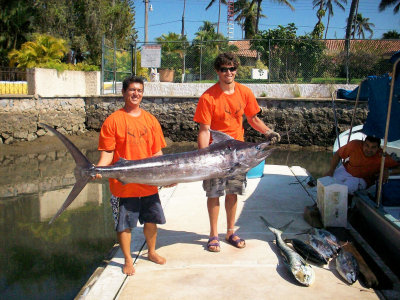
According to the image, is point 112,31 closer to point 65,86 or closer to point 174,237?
point 65,86

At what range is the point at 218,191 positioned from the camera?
13.3ft

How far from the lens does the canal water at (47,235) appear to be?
4.85 metres

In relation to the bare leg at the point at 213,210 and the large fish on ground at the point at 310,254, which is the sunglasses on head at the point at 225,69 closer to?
Result: the bare leg at the point at 213,210

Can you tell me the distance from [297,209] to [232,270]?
7.60 ft

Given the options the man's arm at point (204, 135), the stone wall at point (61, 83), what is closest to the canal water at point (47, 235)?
the man's arm at point (204, 135)

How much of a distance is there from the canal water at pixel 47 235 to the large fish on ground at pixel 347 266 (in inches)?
122

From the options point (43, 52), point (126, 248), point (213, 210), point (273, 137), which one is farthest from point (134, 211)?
point (43, 52)

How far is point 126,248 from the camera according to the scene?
367 cm

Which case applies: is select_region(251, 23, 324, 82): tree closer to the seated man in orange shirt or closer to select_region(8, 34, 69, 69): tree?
select_region(8, 34, 69, 69): tree

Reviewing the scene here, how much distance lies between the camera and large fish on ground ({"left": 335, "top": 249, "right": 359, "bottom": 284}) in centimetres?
360

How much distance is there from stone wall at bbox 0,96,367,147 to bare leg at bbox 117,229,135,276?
12313 millimetres

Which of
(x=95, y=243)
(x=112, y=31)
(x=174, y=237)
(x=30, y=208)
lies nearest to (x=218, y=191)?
(x=174, y=237)

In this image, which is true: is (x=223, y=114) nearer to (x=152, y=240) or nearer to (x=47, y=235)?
(x=152, y=240)

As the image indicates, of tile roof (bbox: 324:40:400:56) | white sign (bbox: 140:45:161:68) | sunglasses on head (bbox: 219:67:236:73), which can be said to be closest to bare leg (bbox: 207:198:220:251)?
sunglasses on head (bbox: 219:67:236:73)
